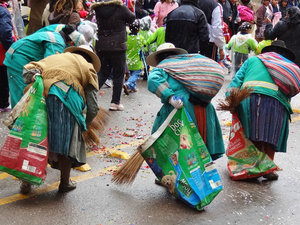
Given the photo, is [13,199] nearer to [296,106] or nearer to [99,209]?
[99,209]

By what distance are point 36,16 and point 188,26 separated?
2.56 m

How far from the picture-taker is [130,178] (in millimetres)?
4961

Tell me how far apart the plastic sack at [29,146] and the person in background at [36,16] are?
4107 millimetres

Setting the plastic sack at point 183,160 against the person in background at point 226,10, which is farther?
the person in background at point 226,10

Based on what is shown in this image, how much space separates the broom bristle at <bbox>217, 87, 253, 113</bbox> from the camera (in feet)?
17.3

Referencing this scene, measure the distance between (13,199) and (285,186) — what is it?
285 centimetres

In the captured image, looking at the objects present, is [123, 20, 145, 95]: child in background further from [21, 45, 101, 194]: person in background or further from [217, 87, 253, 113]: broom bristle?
[21, 45, 101, 194]: person in background

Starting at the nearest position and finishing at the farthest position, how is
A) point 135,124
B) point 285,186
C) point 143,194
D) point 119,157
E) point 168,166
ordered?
1. point 168,166
2. point 143,194
3. point 285,186
4. point 119,157
5. point 135,124

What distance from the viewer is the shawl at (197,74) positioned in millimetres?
4699

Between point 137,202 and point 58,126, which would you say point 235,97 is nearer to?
point 137,202

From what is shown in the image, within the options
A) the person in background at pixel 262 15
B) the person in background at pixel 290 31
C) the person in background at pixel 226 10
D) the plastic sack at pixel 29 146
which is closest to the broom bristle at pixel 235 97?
the plastic sack at pixel 29 146

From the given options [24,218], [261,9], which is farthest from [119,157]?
[261,9]

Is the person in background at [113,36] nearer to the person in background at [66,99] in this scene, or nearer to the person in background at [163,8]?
the person in background at [66,99]

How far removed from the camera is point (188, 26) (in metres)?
7.69
